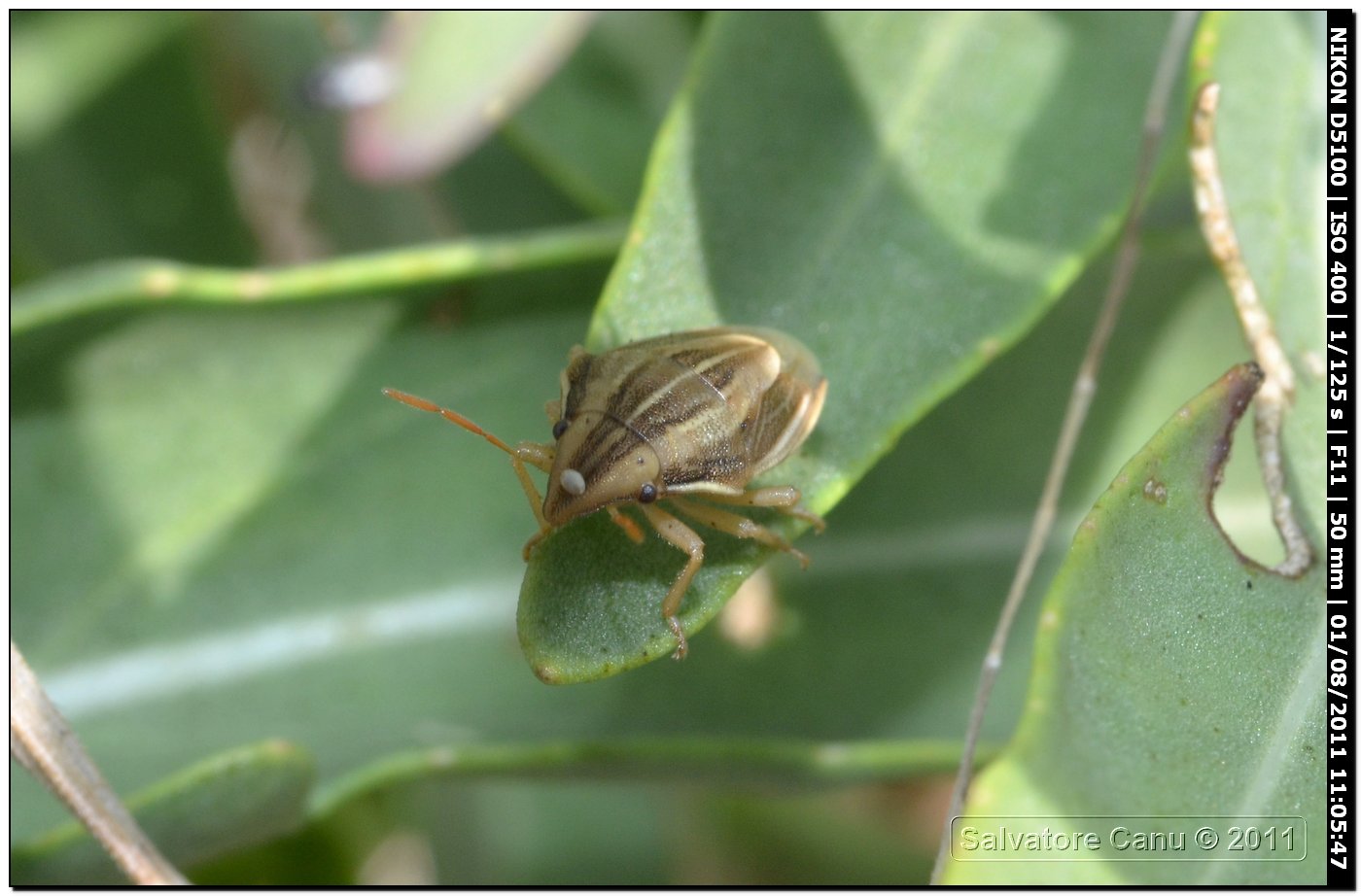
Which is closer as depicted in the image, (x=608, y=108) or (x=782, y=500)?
(x=782, y=500)

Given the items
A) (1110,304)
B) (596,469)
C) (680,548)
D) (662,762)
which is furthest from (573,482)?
(1110,304)

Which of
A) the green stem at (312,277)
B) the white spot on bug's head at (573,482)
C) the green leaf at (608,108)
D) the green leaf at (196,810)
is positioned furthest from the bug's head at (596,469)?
the green leaf at (608,108)

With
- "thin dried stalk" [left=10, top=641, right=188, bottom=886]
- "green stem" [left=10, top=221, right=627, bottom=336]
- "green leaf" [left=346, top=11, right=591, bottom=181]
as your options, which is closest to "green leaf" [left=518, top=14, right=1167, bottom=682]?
"green stem" [left=10, top=221, right=627, bottom=336]

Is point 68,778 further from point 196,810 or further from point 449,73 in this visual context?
point 449,73

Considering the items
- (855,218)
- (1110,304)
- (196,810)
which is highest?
(855,218)

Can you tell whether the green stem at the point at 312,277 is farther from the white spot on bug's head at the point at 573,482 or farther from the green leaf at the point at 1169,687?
the green leaf at the point at 1169,687

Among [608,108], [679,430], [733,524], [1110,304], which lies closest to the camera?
[733,524]

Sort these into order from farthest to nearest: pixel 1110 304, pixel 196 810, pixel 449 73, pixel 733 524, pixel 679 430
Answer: pixel 1110 304 → pixel 679 430 → pixel 733 524 → pixel 196 810 → pixel 449 73

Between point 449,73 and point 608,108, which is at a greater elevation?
point 449,73
